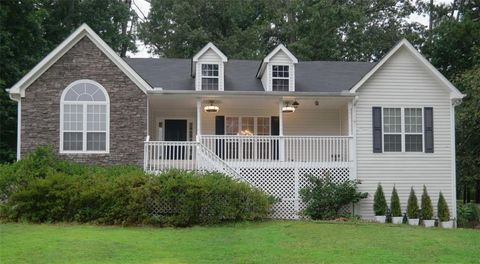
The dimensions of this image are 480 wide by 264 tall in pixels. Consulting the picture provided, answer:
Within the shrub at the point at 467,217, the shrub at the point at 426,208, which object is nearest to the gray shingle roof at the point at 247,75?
the shrub at the point at 426,208

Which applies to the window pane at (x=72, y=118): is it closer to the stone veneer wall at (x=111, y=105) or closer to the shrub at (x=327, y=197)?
the stone veneer wall at (x=111, y=105)

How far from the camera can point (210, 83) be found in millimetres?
19234

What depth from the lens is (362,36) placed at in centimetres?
3353

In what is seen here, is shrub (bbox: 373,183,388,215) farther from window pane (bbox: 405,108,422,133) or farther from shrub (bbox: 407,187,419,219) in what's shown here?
window pane (bbox: 405,108,422,133)

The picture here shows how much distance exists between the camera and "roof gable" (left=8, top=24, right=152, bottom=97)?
A: 673 inches

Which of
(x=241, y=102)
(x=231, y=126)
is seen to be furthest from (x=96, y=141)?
(x=231, y=126)

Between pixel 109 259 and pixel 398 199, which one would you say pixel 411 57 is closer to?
pixel 398 199

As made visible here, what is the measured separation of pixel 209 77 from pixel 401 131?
6848mm

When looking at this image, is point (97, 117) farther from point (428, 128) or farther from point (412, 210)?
point (428, 128)

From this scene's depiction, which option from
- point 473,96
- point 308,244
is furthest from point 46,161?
point 473,96

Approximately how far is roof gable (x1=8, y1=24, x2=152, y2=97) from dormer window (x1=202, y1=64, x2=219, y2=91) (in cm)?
240

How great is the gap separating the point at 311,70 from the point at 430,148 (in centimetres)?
581

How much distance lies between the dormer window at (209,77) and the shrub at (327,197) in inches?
189

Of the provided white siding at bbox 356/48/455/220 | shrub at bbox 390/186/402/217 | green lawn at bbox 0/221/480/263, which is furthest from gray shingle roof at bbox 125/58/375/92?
green lawn at bbox 0/221/480/263
